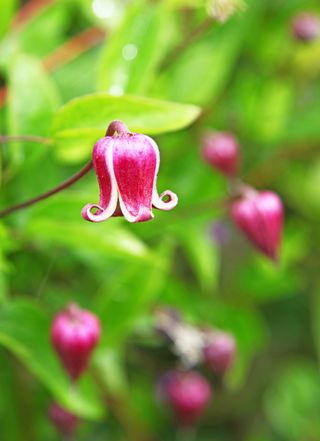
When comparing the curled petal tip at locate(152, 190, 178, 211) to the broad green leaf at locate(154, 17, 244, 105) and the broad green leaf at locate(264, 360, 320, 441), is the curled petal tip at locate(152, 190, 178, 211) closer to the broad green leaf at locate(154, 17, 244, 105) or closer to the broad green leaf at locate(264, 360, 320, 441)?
the broad green leaf at locate(154, 17, 244, 105)

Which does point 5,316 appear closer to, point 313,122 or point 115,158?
point 115,158

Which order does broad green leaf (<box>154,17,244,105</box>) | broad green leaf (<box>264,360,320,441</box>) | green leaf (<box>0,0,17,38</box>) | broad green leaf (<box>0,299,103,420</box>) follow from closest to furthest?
broad green leaf (<box>0,299,103,420</box>)
green leaf (<box>0,0,17,38</box>)
broad green leaf (<box>154,17,244,105</box>)
broad green leaf (<box>264,360,320,441</box>)

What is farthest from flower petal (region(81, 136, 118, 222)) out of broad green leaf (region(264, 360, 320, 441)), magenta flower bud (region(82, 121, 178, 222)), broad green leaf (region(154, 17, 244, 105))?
broad green leaf (region(264, 360, 320, 441))

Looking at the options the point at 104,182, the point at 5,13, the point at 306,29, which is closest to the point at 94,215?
the point at 104,182

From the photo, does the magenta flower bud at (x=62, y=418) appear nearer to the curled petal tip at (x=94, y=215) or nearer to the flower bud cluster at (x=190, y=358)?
the flower bud cluster at (x=190, y=358)

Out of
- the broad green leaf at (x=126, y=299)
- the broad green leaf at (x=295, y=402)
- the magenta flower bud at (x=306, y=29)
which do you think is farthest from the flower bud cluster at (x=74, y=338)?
the broad green leaf at (x=295, y=402)

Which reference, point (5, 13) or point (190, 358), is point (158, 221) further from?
point (5, 13)
